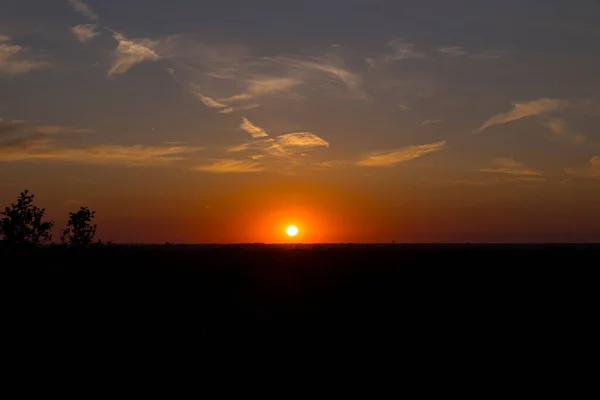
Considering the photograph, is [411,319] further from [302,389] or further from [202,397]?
[202,397]

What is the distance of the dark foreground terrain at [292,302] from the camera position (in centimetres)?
4181

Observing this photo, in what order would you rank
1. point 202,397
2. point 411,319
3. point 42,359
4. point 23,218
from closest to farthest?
1. point 202,397
2. point 42,359
3. point 411,319
4. point 23,218

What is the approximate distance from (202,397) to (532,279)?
1989 inches

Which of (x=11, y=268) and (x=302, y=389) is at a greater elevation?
(x=11, y=268)

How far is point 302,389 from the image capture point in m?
30.2

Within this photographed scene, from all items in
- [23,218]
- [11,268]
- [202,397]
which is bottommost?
[202,397]

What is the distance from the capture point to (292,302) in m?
55.4

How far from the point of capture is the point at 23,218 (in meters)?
82.2

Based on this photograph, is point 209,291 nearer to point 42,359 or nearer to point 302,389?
point 42,359

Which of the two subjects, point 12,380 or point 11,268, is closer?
point 12,380

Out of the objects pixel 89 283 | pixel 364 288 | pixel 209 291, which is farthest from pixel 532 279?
pixel 89 283

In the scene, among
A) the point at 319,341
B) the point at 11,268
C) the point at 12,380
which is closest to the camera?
the point at 12,380

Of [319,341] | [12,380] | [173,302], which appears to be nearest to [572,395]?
[319,341]

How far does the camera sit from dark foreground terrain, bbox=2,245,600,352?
137ft
